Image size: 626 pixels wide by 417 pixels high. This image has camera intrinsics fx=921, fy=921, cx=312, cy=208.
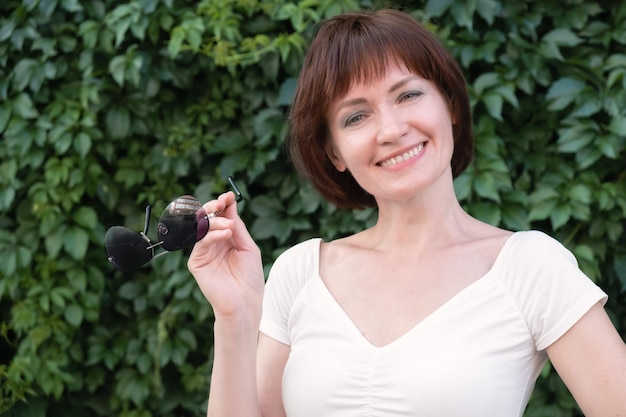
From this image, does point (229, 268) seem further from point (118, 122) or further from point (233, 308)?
point (118, 122)

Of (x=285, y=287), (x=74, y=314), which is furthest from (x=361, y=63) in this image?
(x=74, y=314)

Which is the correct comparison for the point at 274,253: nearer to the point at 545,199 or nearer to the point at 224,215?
the point at 545,199

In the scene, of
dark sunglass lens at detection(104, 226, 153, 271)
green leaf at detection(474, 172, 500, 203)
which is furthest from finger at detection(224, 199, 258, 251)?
green leaf at detection(474, 172, 500, 203)


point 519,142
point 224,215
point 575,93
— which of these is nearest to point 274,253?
point 519,142

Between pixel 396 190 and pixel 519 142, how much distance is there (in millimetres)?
1161

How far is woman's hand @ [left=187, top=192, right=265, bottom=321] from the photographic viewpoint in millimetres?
1770

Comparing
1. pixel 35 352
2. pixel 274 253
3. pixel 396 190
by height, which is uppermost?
pixel 396 190

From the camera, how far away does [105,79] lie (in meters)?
3.30

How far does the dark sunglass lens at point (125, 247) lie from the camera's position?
5.13ft

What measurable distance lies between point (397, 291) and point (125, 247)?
666 mm

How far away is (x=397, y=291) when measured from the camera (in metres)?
1.99

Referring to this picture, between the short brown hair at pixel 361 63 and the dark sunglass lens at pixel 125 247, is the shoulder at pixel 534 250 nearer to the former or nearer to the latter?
the short brown hair at pixel 361 63

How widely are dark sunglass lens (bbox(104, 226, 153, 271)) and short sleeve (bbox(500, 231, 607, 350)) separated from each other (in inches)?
29.2

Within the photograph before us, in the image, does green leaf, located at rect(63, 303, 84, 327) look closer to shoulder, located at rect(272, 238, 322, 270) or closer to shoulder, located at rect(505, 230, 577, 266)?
shoulder, located at rect(272, 238, 322, 270)
